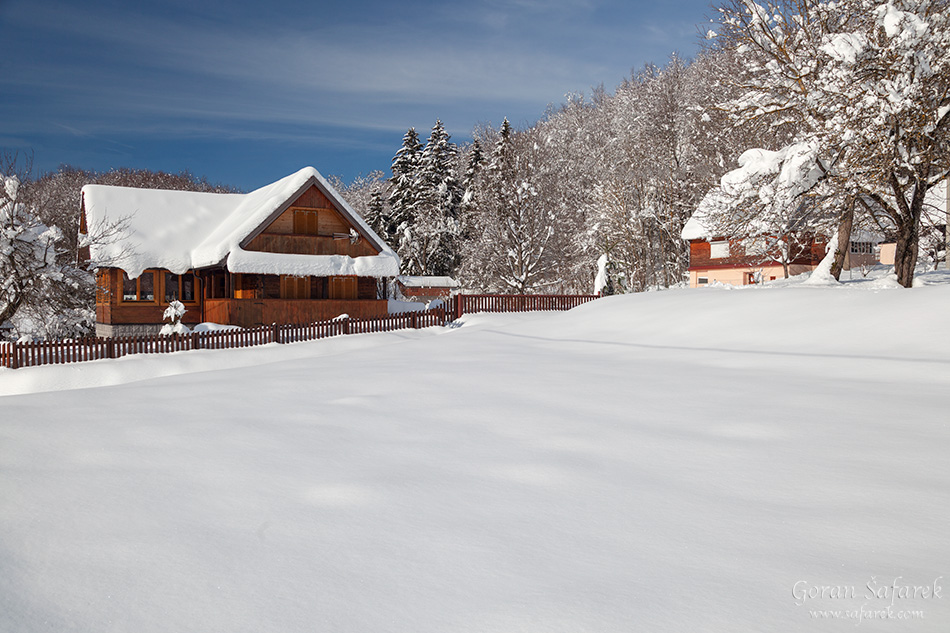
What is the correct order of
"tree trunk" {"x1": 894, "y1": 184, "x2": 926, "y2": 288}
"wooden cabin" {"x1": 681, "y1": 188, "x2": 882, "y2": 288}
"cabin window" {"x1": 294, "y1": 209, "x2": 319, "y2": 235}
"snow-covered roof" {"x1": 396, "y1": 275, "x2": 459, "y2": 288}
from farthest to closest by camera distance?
"snow-covered roof" {"x1": 396, "y1": 275, "x2": 459, "y2": 288}
"wooden cabin" {"x1": 681, "y1": 188, "x2": 882, "y2": 288}
"cabin window" {"x1": 294, "y1": 209, "x2": 319, "y2": 235}
"tree trunk" {"x1": 894, "y1": 184, "x2": 926, "y2": 288}

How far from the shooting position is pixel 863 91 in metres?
13.8

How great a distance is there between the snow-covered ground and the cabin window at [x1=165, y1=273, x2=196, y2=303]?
20409 millimetres

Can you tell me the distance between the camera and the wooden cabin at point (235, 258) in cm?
2531

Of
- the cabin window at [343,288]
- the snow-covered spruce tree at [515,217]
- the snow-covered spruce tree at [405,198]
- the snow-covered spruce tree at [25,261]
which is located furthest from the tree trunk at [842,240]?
the snow-covered spruce tree at [405,198]

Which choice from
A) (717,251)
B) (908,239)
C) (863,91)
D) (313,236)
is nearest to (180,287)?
(313,236)

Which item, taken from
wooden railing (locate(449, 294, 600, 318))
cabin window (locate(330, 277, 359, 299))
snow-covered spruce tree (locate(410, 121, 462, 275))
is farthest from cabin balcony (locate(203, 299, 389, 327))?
snow-covered spruce tree (locate(410, 121, 462, 275))

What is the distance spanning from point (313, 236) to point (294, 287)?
2.55 metres

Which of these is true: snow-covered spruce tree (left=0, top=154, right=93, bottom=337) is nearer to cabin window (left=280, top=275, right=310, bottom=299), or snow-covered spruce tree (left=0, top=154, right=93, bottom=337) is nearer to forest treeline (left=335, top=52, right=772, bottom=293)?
cabin window (left=280, top=275, right=310, bottom=299)

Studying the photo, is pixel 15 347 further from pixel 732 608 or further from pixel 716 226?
pixel 716 226

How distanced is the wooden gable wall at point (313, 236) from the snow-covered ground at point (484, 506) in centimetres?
1828

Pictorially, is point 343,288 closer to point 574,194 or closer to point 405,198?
point 405,198

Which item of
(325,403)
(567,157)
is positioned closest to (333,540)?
(325,403)

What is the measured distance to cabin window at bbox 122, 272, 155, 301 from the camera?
1018 inches

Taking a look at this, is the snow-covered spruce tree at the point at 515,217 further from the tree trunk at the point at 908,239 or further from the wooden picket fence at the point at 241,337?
the tree trunk at the point at 908,239
